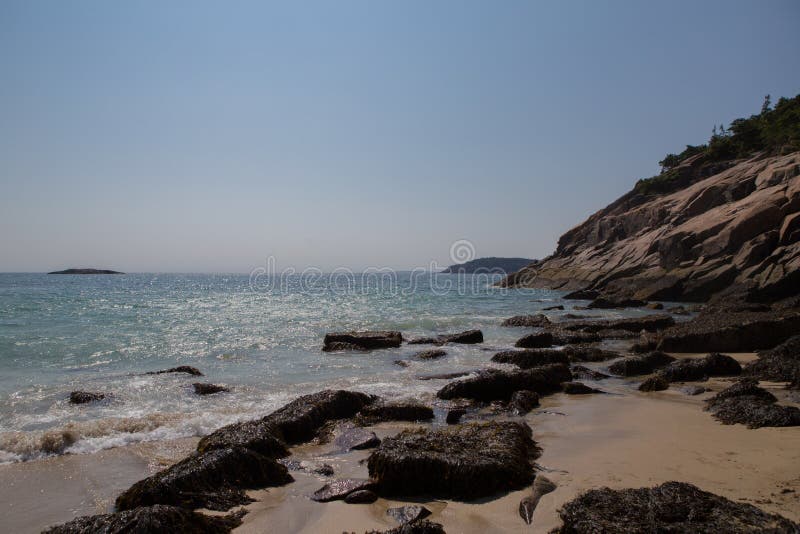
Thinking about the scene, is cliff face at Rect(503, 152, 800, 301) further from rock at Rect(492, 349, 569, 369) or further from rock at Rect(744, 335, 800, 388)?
rock at Rect(492, 349, 569, 369)

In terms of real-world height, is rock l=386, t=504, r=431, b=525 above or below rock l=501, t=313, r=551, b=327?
below

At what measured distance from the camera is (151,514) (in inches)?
167

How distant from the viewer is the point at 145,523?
4137 mm

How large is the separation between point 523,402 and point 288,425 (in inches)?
175

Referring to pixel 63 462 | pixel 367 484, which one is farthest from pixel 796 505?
pixel 63 462

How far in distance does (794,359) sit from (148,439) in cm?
1316

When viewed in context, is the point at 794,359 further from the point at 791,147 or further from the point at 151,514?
the point at 791,147

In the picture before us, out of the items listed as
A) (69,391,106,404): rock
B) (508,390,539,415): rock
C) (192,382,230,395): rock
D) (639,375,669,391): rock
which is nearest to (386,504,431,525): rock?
(508,390,539,415): rock

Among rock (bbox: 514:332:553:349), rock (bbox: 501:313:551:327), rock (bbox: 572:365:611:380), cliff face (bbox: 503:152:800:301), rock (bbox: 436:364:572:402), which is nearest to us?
rock (bbox: 436:364:572:402)

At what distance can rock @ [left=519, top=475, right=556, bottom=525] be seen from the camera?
15.4ft

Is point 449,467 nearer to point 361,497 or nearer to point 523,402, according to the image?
point 361,497

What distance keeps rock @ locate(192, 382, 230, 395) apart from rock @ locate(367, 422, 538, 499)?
6784 mm

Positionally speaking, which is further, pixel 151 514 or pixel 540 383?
pixel 540 383

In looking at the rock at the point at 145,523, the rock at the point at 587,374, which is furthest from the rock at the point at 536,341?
the rock at the point at 145,523
